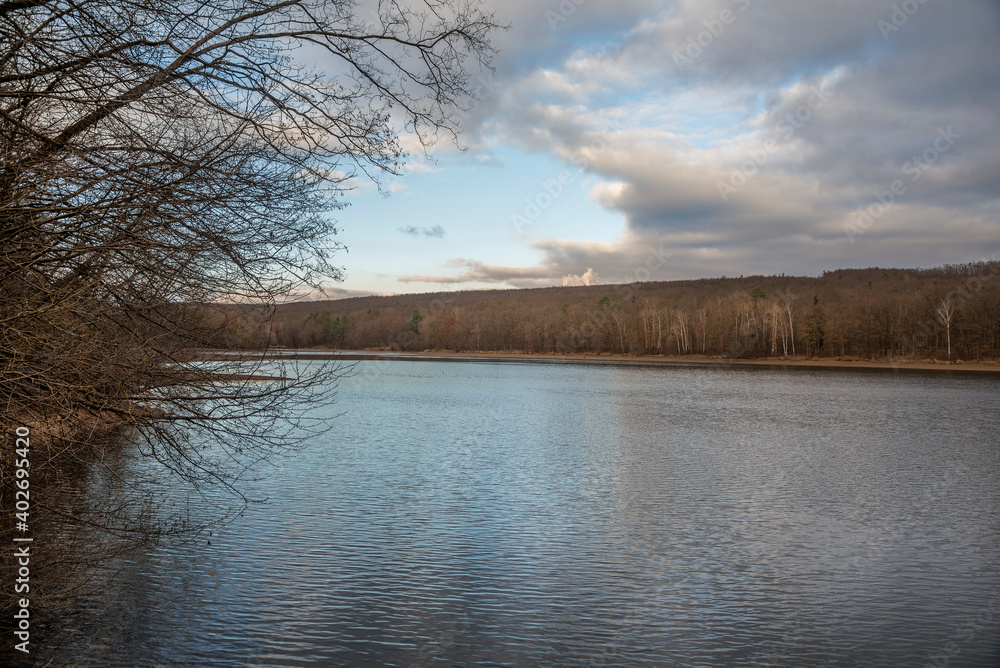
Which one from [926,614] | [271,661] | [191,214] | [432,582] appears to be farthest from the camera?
[432,582]

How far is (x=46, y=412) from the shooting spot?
4.33 metres

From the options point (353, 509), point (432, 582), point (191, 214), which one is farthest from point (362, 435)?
point (191, 214)

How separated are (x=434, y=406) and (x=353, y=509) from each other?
17706mm

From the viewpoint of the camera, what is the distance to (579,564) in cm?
912

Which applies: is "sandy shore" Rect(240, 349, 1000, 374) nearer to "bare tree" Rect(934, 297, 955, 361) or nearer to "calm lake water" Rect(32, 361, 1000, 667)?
"bare tree" Rect(934, 297, 955, 361)

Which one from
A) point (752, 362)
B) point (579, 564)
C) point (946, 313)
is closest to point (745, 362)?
point (752, 362)

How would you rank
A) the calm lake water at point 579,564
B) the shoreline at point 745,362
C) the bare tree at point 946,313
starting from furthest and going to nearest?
1. the bare tree at point 946,313
2. the shoreline at point 745,362
3. the calm lake water at point 579,564

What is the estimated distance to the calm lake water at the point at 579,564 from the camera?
6.73 metres

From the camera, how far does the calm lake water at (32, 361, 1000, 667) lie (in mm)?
6730

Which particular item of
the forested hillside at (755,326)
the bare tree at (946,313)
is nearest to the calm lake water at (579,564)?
the forested hillside at (755,326)

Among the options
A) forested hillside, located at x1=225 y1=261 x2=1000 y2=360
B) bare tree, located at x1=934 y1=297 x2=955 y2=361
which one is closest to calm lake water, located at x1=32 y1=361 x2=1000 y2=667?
forested hillside, located at x1=225 y1=261 x2=1000 y2=360

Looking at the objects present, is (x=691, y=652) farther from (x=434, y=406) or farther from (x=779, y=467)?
(x=434, y=406)

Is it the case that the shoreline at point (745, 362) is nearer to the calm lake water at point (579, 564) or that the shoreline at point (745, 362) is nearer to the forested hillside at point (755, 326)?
the forested hillside at point (755, 326)

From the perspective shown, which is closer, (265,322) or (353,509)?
(265,322)
